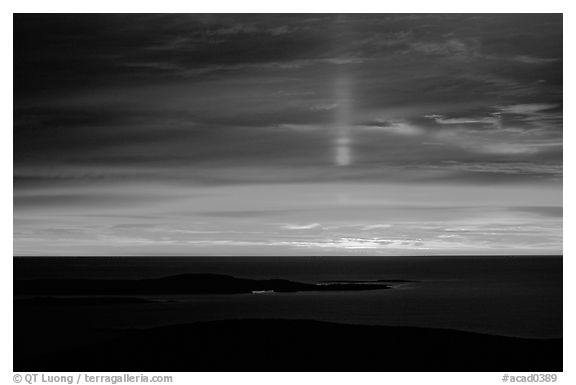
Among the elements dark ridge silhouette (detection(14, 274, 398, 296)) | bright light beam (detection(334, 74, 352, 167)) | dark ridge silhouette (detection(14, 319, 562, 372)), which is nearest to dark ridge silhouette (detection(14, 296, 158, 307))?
dark ridge silhouette (detection(14, 274, 398, 296))

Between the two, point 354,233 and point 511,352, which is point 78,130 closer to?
point 354,233

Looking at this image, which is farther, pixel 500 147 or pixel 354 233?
pixel 354 233

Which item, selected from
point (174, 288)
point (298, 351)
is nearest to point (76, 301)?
point (174, 288)

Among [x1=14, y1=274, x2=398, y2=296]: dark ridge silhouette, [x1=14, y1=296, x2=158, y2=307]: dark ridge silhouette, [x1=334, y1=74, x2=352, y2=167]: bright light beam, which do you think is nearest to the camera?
[x1=334, y1=74, x2=352, y2=167]: bright light beam

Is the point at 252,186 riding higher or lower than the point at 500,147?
higher

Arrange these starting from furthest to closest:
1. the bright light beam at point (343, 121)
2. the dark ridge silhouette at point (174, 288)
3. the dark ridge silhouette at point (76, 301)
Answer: the dark ridge silhouette at point (174, 288)
the dark ridge silhouette at point (76, 301)
the bright light beam at point (343, 121)

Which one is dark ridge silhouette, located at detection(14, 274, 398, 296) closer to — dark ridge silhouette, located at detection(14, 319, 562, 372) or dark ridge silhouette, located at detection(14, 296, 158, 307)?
dark ridge silhouette, located at detection(14, 296, 158, 307)

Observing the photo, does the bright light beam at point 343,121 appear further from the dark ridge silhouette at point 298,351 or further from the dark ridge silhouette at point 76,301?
the dark ridge silhouette at point 76,301

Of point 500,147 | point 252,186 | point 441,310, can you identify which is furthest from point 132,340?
point 441,310

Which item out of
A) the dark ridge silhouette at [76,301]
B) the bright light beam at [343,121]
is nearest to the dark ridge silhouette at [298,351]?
the bright light beam at [343,121]
